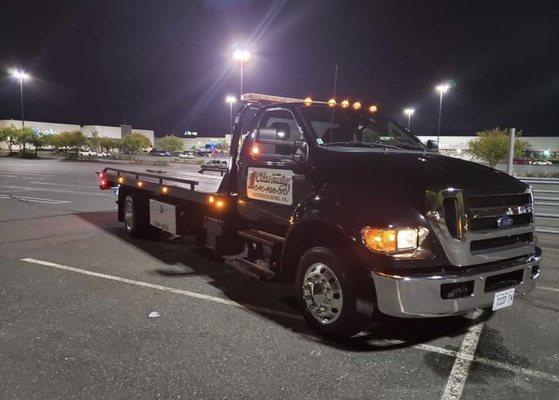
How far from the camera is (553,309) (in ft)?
17.6

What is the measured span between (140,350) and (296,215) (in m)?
1.93

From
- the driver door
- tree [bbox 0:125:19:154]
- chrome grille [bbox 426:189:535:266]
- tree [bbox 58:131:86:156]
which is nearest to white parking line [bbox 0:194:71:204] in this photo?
the driver door

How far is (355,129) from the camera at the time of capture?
219 inches

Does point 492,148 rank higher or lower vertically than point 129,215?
higher

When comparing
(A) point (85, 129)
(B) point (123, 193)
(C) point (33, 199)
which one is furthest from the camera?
(A) point (85, 129)

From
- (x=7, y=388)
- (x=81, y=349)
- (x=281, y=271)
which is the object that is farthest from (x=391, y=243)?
(x=7, y=388)

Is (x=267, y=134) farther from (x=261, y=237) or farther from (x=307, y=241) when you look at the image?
(x=307, y=241)

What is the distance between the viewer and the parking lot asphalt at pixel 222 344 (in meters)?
3.48

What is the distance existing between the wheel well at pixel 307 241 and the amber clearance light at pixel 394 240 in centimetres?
32

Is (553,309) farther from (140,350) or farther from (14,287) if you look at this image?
(14,287)

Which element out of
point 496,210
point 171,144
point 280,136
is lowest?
point 496,210

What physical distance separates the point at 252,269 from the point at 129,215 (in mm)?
4774

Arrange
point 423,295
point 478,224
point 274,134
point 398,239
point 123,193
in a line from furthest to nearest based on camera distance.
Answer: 1. point 123,193
2. point 274,134
3. point 478,224
4. point 398,239
5. point 423,295

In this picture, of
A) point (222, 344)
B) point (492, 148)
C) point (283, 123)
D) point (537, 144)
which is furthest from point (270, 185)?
point (537, 144)
